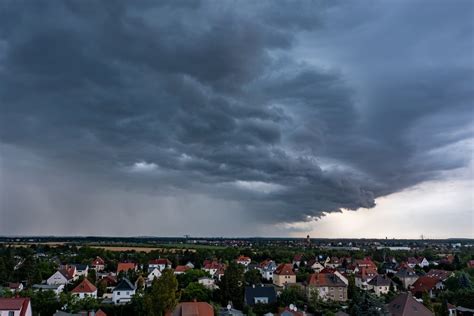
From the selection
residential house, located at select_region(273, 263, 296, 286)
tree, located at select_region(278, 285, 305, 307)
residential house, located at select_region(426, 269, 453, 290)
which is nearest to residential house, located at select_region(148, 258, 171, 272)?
residential house, located at select_region(273, 263, 296, 286)

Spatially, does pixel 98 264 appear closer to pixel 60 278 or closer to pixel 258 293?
pixel 60 278

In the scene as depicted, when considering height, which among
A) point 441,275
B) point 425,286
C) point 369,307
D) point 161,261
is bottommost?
point 425,286

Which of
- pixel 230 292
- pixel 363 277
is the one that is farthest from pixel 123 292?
pixel 363 277

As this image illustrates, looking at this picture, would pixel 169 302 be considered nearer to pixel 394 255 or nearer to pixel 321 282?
pixel 321 282

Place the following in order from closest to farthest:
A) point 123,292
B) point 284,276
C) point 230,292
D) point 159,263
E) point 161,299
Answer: point 161,299 < point 230,292 < point 123,292 < point 284,276 < point 159,263

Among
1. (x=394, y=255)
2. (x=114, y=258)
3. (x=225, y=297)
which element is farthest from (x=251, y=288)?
(x=394, y=255)

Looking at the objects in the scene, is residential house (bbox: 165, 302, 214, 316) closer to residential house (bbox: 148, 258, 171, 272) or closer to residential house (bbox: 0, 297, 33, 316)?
residential house (bbox: 0, 297, 33, 316)
